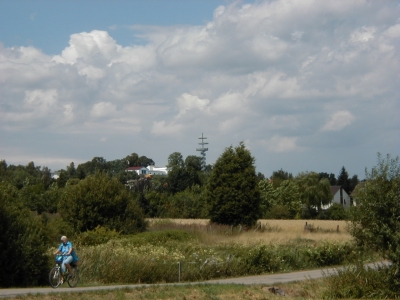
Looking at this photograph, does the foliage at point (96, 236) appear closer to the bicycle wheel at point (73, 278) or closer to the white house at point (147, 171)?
the bicycle wheel at point (73, 278)

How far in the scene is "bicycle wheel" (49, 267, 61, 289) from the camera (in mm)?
21422

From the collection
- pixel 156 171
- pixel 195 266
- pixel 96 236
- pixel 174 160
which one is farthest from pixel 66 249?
pixel 156 171

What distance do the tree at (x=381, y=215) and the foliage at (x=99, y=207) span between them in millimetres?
24056

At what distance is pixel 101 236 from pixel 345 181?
107584 mm

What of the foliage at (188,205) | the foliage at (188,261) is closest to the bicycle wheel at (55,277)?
the foliage at (188,261)

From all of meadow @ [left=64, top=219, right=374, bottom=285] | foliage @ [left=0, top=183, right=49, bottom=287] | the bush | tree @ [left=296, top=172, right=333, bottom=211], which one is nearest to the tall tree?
tree @ [left=296, top=172, right=333, bottom=211]

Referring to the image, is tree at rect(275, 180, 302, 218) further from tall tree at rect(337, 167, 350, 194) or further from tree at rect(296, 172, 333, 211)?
tall tree at rect(337, 167, 350, 194)

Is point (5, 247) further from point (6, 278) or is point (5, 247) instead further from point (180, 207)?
point (180, 207)

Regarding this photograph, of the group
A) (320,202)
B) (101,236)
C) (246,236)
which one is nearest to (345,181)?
(320,202)

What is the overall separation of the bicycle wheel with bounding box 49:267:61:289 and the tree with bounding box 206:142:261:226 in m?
30.0

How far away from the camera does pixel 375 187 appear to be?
20.9m

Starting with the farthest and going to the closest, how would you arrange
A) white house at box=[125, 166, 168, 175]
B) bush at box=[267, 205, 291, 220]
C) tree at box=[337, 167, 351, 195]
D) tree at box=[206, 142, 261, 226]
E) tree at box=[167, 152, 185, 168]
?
white house at box=[125, 166, 168, 175]
tree at box=[337, 167, 351, 195]
tree at box=[167, 152, 185, 168]
bush at box=[267, 205, 291, 220]
tree at box=[206, 142, 261, 226]

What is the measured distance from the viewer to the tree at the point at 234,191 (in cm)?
5066

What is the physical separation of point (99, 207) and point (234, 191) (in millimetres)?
13143
